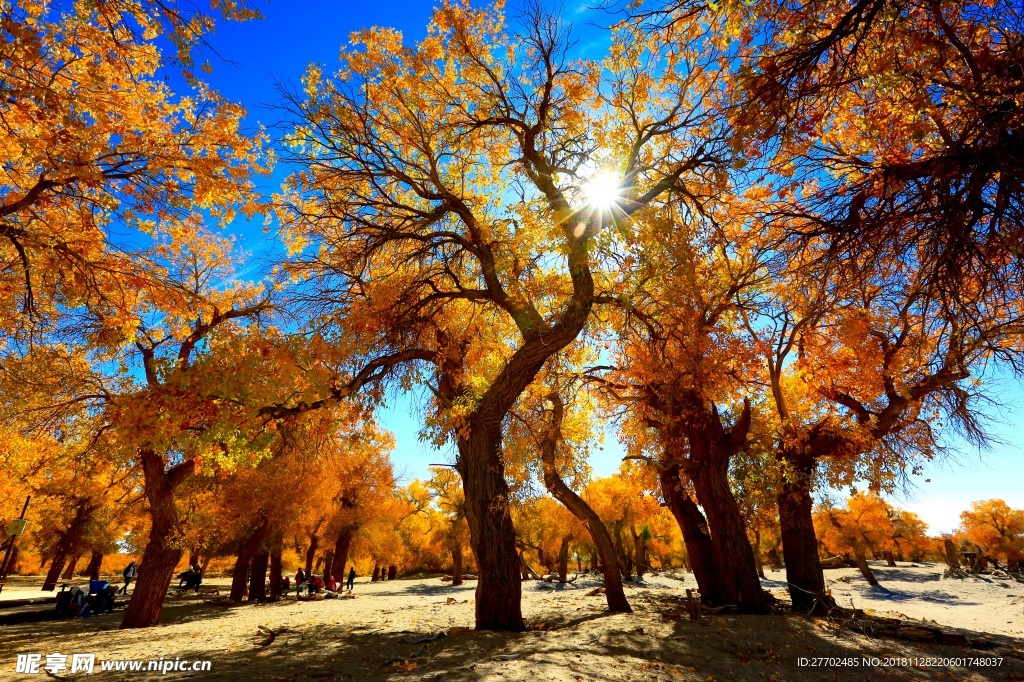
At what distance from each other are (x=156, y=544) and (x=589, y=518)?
1205 cm

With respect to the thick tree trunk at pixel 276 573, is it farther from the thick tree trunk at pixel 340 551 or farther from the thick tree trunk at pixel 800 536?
the thick tree trunk at pixel 800 536

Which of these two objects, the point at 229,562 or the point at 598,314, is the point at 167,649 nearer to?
the point at 598,314

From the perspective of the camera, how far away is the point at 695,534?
1451 cm

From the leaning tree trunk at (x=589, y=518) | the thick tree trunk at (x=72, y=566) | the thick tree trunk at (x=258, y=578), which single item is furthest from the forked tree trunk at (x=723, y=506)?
the thick tree trunk at (x=72, y=566)

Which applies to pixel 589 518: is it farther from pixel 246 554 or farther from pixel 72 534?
pixel 72 534

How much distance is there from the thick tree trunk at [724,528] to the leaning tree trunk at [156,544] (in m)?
14.5

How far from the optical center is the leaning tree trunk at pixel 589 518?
1323 cm

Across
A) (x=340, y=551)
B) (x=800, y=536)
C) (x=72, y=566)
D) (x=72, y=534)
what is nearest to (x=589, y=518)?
(x=800, y=536)

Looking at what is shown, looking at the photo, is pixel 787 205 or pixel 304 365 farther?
pixel 304 365

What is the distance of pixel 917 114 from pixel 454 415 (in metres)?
7.57

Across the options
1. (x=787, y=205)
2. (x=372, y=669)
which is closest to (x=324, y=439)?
(x=372, y=669)

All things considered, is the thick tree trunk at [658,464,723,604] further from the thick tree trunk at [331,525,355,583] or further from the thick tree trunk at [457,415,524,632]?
the thick tree trunk at [331,525,355,583]

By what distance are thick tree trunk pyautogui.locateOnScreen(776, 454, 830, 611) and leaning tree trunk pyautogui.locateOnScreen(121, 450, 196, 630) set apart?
1756cm

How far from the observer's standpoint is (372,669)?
6766mm
